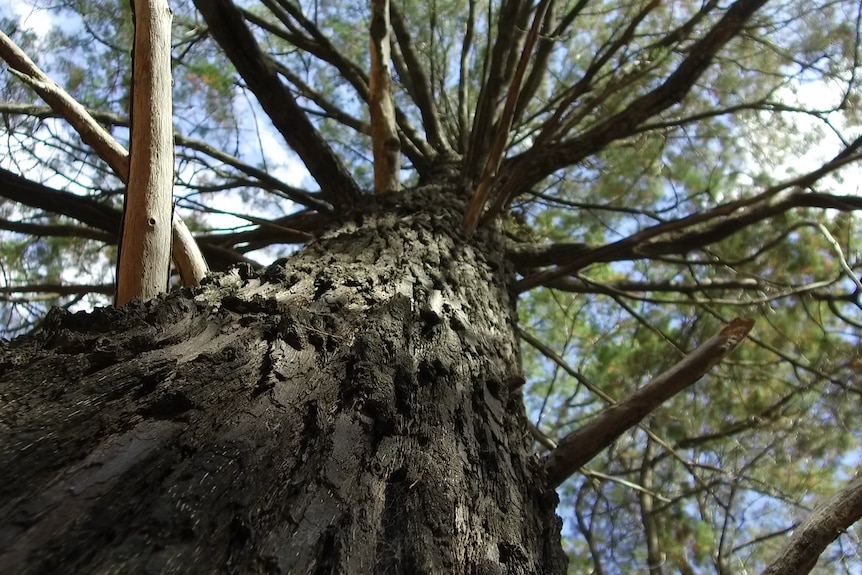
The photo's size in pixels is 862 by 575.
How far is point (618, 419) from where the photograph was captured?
1222mm

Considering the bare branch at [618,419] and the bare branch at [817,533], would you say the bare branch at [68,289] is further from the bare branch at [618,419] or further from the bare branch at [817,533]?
the bare branch at [817,533]

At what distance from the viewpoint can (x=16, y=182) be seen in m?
2.14

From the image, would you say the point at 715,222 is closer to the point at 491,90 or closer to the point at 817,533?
the point at 491,90

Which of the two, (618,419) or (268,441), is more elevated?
(618,419)

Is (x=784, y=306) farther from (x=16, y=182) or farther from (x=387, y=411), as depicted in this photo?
(x=16, y=182)

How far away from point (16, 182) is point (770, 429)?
397 centimetres

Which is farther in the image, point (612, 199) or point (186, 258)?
point (612, 199)

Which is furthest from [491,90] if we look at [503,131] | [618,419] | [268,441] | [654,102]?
[268,441]

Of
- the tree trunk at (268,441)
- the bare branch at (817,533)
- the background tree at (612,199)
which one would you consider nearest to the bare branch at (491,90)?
the background tree at (612,199)

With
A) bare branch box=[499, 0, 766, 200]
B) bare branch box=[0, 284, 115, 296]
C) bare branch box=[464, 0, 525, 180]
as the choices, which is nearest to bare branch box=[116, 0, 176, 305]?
bare branch box=[0, 284, 115, 296]

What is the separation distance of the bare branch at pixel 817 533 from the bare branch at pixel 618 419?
324 millimetres

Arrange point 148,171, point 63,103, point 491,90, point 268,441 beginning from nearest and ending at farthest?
point 268,441, point 148,171, point 63,103, point 491,90

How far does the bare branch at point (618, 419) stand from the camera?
1.20 metres

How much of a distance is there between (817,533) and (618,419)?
366mm
